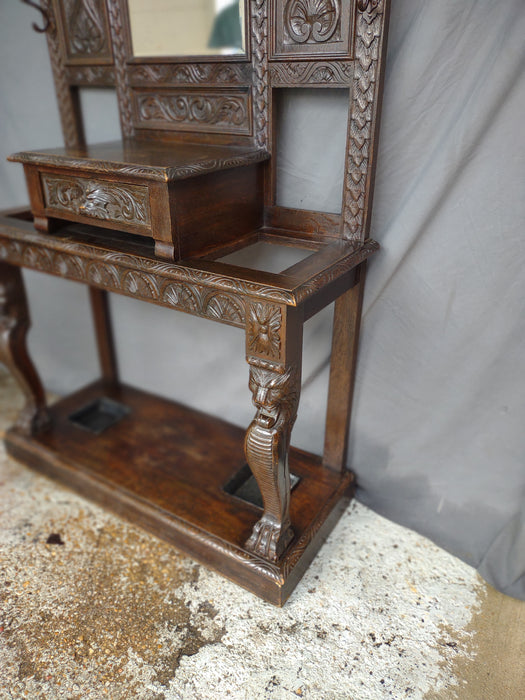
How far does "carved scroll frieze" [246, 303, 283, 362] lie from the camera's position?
1146 mm

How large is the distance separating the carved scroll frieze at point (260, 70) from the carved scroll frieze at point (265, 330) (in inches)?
23.1

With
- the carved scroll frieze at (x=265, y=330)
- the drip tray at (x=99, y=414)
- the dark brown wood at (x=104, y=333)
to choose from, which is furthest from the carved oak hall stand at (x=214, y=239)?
the dark brown wood at (x=104, y=333)

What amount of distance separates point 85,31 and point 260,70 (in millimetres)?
693

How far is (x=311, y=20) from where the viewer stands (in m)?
1.29

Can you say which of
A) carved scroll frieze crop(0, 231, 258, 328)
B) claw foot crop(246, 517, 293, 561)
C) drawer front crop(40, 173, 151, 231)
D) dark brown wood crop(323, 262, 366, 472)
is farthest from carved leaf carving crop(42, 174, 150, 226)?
claw foot crop(246, 517, 293, 561)

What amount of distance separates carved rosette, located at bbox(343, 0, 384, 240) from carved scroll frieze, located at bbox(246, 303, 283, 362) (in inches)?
16.8

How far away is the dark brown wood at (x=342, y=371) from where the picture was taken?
1.55 m

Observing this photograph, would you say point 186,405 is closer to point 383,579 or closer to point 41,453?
point 41,453

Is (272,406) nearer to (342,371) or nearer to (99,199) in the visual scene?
(342,371)

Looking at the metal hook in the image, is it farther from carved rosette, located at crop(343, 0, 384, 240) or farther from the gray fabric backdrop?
carved rosette, located at crop(343, 0, 384, 240)

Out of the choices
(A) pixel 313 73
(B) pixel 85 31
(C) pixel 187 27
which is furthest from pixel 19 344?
(A) pixel 313 73

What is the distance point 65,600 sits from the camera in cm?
150

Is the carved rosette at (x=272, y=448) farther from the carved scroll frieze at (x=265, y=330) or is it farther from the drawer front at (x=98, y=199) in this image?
the drawer front at (x=98, y=199)

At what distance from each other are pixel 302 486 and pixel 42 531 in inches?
34.8
